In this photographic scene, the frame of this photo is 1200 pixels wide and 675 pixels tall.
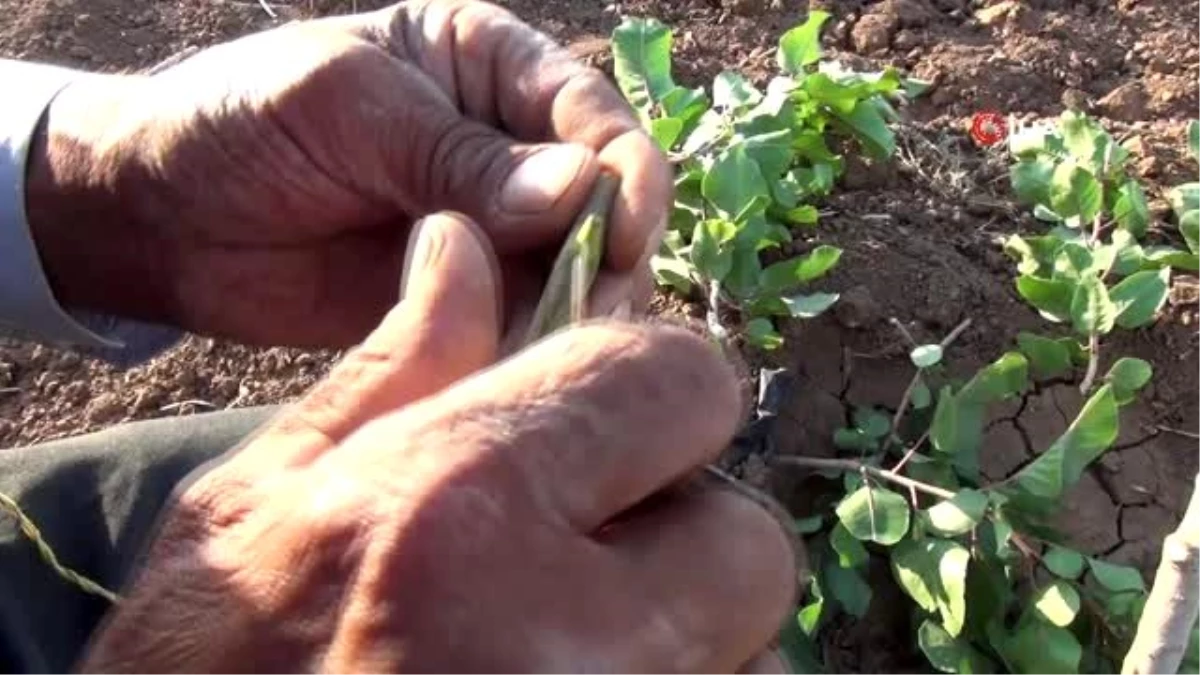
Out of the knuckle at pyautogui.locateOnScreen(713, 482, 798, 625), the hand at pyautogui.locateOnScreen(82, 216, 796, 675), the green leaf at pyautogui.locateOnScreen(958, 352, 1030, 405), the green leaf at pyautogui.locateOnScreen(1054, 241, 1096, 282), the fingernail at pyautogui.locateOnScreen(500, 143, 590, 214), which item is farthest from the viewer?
the green leaf at pyautogui.locateOnScreen(1054, 241, 1096, 282)

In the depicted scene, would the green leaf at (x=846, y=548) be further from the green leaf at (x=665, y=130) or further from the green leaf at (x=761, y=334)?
the green leaf at (x=665, y=130)

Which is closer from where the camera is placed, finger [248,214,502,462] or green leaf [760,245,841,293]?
finger [248,214,502,462]

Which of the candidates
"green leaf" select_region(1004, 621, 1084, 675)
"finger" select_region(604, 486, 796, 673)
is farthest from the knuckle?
"green leaf" select_region(1004, 621, 1084, 675)

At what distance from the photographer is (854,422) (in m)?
2.15

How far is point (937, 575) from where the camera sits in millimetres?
1925

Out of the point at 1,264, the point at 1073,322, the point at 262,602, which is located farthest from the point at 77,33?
the point at 262,602

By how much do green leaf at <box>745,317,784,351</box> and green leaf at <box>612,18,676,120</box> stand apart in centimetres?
35

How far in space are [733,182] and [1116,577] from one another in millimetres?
635

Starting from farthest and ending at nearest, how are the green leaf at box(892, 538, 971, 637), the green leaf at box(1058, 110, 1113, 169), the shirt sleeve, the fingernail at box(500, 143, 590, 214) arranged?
the green leaf at box(1058, 110, 1113, 169)
the green leaf at box(892, 538, 971, 637)
the shirt sleeve
the fingernail at box(500, 143, 590, 214)

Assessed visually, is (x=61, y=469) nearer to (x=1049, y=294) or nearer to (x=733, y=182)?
(x=733, y=182)

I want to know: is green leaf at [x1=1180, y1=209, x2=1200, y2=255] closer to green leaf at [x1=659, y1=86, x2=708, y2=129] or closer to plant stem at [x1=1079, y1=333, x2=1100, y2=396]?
plant stem at [x1=1079, y1=333, x2=1100, y2=396]

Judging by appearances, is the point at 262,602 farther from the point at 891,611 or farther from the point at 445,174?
the point at 891,611

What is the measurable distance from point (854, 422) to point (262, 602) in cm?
118

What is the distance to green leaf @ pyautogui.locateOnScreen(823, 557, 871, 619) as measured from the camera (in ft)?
6.51
